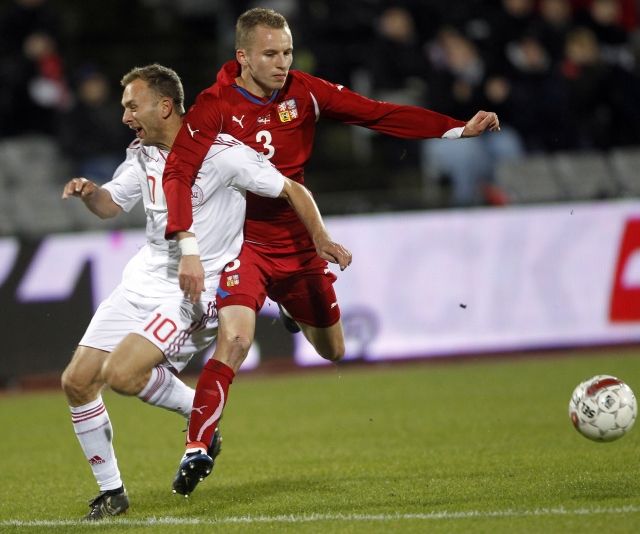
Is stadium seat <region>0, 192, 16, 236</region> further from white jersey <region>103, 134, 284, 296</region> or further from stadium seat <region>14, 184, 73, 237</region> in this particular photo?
white jersey <region>103, 134, 284, 296</region>

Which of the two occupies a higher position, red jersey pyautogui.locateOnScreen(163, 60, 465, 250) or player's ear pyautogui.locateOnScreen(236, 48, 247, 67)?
player's ear pyautogui.locateOnScreen(236, 48, 247, 67)

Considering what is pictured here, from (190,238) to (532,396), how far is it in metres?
4.89

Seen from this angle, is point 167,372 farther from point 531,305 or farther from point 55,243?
point 531,305

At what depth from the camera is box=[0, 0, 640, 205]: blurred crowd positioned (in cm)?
1398

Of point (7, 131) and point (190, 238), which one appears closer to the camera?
point (190, 238)

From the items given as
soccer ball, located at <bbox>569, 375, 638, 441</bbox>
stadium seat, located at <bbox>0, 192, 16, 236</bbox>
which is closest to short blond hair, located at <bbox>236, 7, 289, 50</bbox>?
soccer ball, located at <bbox>569, 375, 638, 441</bbox>

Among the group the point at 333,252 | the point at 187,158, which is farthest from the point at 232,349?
the point at 187,158

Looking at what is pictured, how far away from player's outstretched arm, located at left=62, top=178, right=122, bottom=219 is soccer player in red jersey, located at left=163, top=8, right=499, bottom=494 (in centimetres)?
54

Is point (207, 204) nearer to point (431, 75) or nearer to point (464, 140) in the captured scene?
point (464, 140)

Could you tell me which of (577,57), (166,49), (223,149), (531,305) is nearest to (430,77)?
(577,57)

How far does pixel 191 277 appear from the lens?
581 cm

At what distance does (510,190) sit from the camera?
42.3 feet

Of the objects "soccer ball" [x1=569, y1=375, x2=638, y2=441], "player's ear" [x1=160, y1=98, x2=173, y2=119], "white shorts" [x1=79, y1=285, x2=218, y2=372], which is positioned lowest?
"soccer ball" [x1=569, y1=375, x2=638, y2=441]

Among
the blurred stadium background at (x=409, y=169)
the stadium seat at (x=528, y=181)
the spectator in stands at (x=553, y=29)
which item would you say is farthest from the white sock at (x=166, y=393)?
the spectator in stands at (x=553, y=29)
